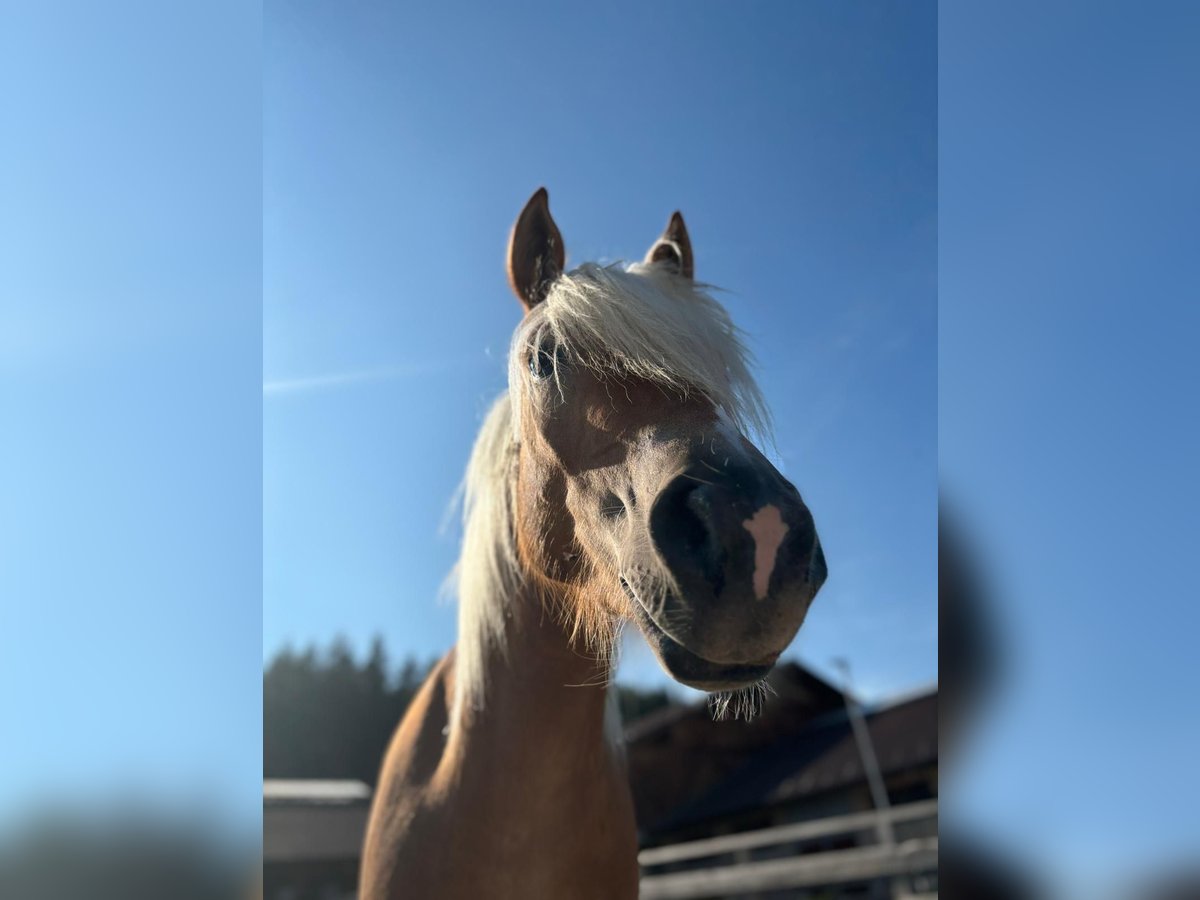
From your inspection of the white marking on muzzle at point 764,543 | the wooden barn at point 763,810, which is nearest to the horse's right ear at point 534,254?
the white marking on muzzle at point 764,543

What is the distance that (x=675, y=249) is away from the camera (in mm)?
2102

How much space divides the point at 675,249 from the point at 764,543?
1.22 m

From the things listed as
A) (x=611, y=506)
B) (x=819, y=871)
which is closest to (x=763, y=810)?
(x=819, y=871)

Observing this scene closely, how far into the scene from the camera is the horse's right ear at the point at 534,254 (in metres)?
1.96

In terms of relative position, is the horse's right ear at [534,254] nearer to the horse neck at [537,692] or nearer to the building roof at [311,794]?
the horse neck at [537,692]

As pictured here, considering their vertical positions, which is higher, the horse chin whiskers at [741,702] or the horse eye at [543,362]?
the horse eye at [543,362]

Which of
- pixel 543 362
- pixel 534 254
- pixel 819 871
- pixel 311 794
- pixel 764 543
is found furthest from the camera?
pixel 311 794

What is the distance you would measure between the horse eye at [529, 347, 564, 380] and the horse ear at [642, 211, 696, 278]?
0.50 metres

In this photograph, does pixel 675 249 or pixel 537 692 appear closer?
pixel 537 692

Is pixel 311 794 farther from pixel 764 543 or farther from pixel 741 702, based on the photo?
pixel 764 543

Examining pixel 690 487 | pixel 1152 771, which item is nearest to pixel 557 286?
pixel 690 487

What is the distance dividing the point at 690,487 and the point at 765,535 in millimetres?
153

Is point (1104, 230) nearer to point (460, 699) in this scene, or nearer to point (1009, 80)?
point (1009, 80)

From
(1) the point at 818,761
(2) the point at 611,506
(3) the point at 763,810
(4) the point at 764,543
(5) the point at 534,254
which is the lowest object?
(3) the point at 763,810
